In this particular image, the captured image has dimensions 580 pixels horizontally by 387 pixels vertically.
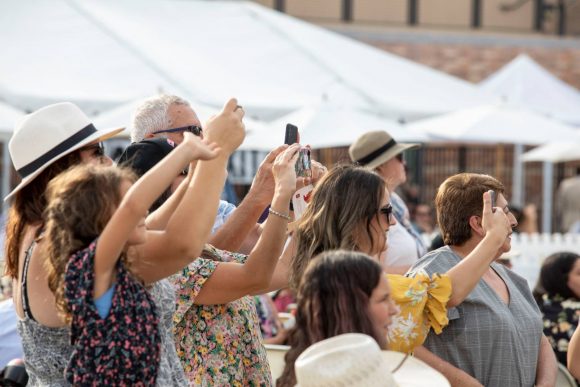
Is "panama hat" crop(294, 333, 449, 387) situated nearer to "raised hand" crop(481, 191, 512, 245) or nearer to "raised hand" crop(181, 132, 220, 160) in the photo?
"raised hand" crop(181, 132, 220, 160)

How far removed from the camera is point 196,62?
10602 millimetres

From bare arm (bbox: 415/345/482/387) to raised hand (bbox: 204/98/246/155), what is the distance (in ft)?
3.48

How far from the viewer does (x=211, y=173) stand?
2406 millimetres

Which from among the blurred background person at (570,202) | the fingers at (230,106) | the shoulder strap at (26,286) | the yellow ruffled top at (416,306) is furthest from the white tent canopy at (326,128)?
the shoulder strap at (26,286)

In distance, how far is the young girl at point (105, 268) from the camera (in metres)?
2.21

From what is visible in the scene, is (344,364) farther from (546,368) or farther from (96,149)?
(546,368)

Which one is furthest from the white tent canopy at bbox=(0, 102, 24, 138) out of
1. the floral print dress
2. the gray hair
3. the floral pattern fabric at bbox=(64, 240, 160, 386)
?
the floral pattern fabric at bbox=(64, 240, 160, 386)

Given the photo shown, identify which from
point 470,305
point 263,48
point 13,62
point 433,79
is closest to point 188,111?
point 470,305

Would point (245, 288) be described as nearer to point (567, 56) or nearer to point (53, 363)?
point (53, 363)

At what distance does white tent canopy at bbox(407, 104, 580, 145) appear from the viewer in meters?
10.4

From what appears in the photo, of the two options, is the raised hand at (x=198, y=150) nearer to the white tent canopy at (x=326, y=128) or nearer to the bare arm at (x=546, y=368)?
the bare arm at (x=546, y=368)

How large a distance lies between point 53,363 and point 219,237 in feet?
2.98

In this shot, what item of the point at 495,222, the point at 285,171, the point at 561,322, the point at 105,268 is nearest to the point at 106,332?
the point at 105,268

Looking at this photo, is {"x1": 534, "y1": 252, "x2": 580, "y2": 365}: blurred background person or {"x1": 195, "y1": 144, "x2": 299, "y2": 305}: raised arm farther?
{"x1": 534, "y1": 252, "x2": 580, "y2": 365}: blurred background person
